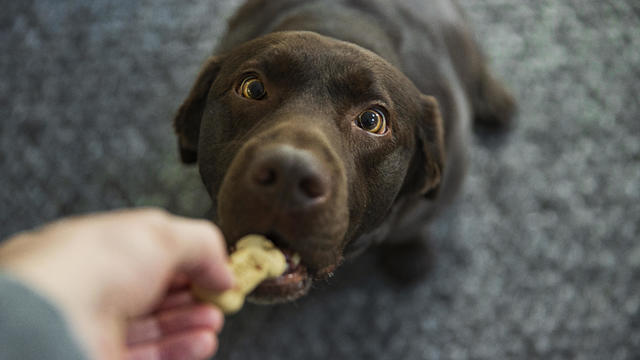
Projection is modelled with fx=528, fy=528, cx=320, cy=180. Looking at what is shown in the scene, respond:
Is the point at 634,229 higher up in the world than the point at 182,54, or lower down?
lower down

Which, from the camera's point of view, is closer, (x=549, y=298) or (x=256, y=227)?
(x=256, y=227)

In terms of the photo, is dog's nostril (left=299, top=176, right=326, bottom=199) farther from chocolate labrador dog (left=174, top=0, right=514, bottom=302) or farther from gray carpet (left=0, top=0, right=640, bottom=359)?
gray carpet (left=0, top=0, right=640, bottom=359)

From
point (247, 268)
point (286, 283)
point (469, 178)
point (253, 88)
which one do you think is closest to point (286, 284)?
point (286, 283)

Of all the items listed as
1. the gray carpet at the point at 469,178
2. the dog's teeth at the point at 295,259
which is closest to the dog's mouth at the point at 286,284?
the dog's teeth at the point at 295,259

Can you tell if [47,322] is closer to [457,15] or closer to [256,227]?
[256,227]

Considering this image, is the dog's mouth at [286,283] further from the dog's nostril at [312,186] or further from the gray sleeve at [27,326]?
the gray sleeve at [27,326]

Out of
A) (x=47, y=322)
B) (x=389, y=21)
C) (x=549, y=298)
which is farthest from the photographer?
(x=549, y=298)

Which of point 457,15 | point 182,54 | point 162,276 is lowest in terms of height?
point 182,54

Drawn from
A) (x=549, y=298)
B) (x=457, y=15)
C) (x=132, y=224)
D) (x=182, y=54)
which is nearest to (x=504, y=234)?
(x=549, y=298)

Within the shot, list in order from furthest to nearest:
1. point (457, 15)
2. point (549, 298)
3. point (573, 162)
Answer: point (573, 162) < point (549, 298) < point (457, 15)
